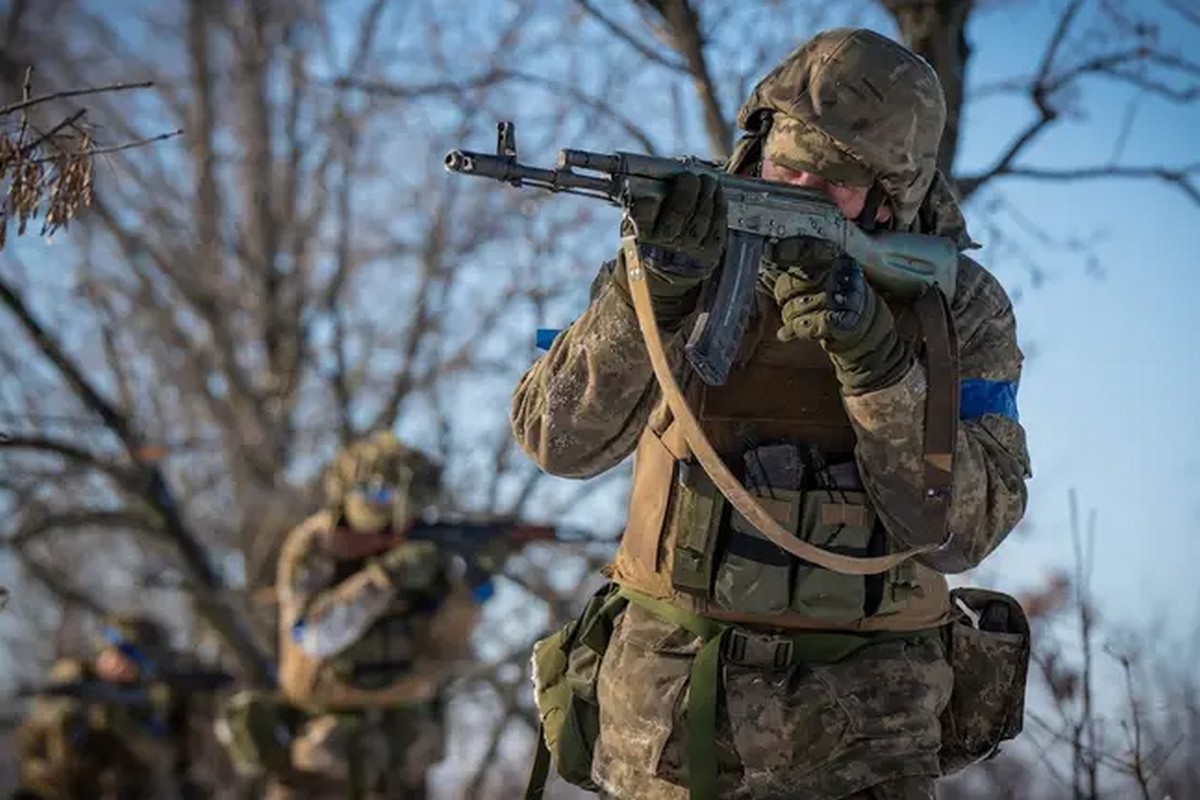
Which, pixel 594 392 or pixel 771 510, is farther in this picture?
pixel 594 392

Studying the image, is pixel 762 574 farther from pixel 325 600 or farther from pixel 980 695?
pixel 325 600

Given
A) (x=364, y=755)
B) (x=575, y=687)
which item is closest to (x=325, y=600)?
(x=364, y=755)

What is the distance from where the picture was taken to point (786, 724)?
3.44m

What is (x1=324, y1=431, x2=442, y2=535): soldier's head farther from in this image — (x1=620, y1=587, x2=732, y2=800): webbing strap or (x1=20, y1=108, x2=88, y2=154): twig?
(x1=620, y1=587, x2=732, y2=800): webbing strap

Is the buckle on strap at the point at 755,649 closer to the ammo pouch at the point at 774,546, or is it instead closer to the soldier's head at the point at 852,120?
the ammo pouch at the point at 774,546

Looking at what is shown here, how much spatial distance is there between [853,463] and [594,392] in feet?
1.79

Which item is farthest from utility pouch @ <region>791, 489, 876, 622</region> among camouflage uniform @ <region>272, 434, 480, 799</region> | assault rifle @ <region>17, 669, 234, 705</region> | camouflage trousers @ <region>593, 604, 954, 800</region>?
assault rifle @ <region>17, 669, 234, 705</region>

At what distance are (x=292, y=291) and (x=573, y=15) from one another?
27.6 ft

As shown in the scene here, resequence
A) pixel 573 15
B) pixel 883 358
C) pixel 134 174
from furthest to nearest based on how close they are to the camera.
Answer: pixel 134 174
pixel 573 15
pixel 883 358

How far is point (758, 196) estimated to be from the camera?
344 centimetres

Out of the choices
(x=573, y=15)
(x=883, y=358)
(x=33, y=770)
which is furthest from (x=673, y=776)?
(x=33, y=770)

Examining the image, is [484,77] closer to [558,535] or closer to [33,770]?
[558,535]

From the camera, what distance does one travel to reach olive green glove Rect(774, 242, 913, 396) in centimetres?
330

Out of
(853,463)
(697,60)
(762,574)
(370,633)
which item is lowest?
(370,633)
